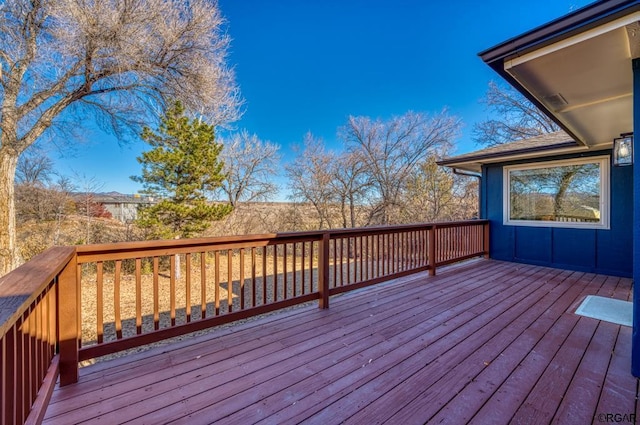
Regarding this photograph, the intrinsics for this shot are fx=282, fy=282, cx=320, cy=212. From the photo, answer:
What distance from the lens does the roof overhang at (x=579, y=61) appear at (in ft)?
5.81

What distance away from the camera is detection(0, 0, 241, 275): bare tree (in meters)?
6.03

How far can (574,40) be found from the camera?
192cm

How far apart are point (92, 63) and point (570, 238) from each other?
34.6 ft

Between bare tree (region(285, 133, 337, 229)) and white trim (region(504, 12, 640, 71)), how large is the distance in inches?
438

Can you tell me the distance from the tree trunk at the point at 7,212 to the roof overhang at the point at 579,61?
953 centimetres

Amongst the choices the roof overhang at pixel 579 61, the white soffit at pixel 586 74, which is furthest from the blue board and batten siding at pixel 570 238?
the roof overhang at pixel 579 61

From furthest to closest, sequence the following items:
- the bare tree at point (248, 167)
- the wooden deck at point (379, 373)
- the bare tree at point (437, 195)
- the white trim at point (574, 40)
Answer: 1. the bare tree at point (248, 167)
2. the bare tree at point (437, 195)
3. the white trim at point (574, 40)
4. the wooden deck at point (379, 373)

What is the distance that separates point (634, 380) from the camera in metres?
1.88

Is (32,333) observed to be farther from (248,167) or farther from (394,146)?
(394,146)

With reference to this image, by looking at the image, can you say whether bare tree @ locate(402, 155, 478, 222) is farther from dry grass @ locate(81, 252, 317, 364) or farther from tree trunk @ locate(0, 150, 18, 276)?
tree trunk @ locate(0, 150, 18, 276)

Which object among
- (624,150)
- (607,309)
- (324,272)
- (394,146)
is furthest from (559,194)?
(394,146)

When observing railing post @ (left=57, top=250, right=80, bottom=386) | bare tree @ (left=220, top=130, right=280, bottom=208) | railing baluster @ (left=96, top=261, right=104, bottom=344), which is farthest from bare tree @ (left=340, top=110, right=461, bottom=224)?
railing post @ (left=57, top=250, right=80, bottom=386)

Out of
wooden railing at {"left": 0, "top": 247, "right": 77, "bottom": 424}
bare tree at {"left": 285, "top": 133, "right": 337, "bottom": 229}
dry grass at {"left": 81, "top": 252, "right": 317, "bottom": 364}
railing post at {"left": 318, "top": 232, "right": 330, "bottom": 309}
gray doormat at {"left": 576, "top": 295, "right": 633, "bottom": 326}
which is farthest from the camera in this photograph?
bare tree at {"left": 285, "top": 133, "right": 337, "bottom": 229}

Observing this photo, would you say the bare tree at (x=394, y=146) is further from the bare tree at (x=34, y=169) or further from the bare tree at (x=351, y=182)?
the bare tree at (x=34, y=169)
